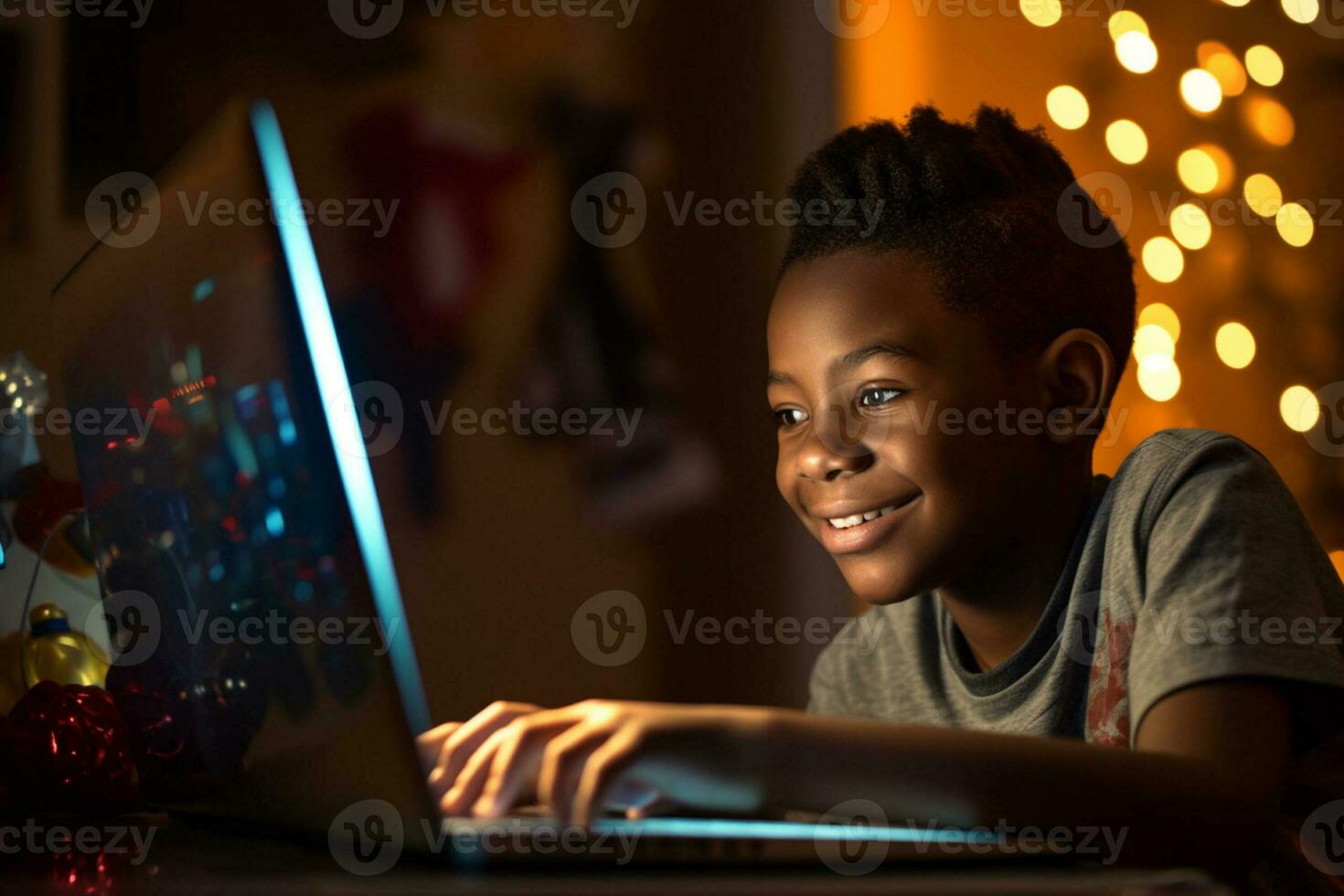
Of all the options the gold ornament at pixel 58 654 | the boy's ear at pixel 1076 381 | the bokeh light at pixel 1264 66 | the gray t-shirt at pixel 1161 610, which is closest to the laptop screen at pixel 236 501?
the gold ornament at pixel 58 654

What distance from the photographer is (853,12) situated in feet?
5.37

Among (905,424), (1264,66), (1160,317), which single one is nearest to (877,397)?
(905,424)

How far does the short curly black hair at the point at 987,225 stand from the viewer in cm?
81

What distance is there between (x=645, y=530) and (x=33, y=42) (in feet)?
3.08

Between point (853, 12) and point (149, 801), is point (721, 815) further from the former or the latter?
point (853, 12)

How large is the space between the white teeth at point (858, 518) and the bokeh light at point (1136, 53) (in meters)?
A: 0.86

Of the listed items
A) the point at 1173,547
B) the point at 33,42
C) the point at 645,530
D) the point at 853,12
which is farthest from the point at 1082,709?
the point at 853,12

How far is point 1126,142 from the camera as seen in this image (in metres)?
1.35

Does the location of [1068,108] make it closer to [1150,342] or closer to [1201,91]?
[1201,91]

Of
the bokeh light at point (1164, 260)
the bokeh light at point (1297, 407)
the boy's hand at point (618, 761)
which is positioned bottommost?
the bokeh light at point (1297, 407)

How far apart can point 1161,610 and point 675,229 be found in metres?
1.19

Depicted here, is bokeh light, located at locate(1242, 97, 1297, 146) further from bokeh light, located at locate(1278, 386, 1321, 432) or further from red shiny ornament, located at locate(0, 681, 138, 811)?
red shiny ornament, located at locate(0, 681, 138, 811)

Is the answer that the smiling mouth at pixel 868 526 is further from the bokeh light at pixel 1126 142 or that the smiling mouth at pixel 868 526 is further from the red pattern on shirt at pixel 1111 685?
the bokeh light at pixel 1126 142

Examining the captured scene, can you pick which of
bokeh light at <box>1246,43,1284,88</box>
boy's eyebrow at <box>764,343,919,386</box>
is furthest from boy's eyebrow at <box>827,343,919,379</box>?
bokeh light at <box>1246,43,1284,88</box>
